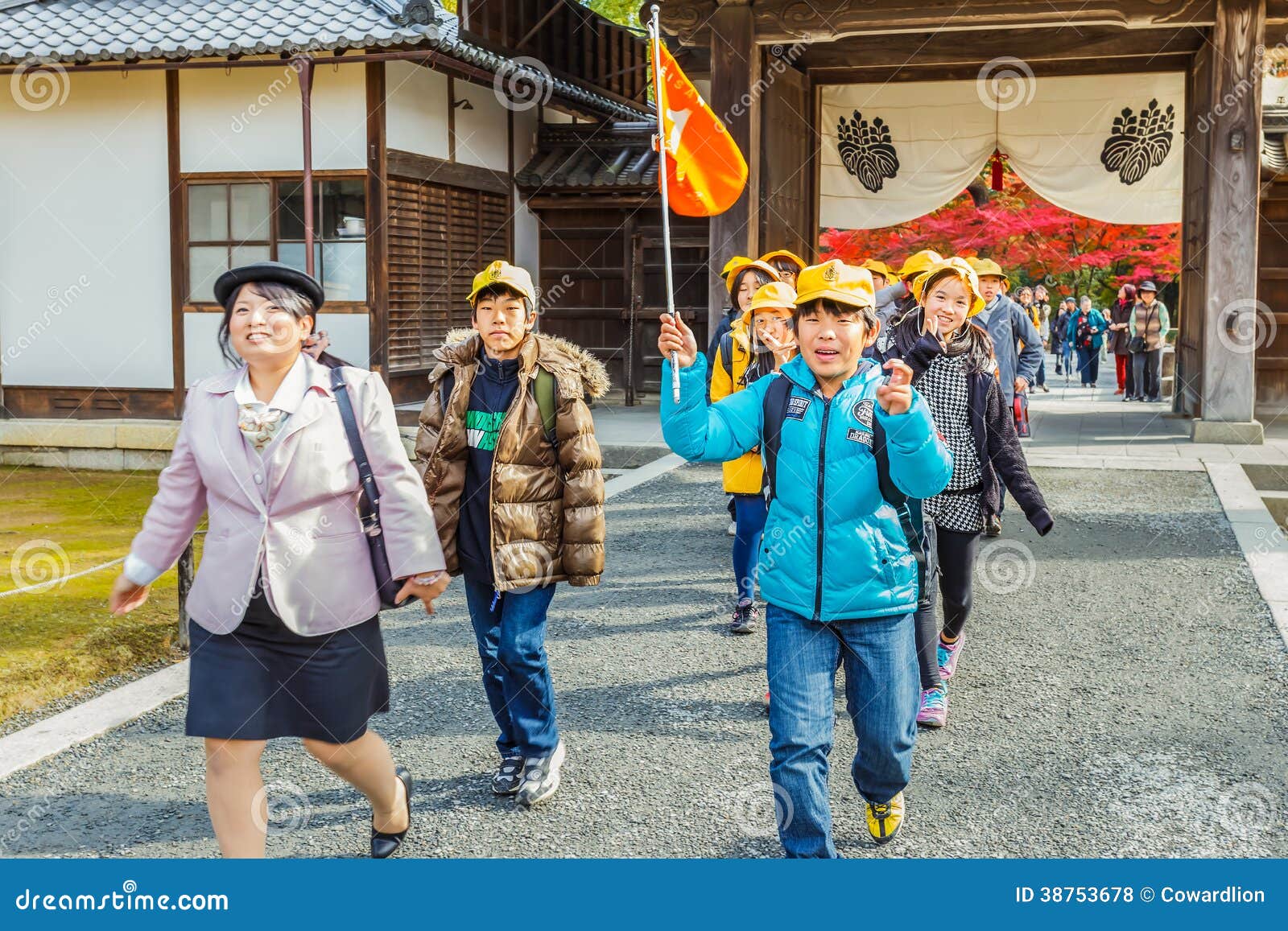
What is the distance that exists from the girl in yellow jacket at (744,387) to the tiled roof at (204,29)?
19.4ft

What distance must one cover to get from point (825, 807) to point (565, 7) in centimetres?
1391

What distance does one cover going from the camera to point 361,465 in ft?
11.2

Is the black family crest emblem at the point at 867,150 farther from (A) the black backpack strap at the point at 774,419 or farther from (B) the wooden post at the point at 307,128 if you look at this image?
(A) the black backpack strap at the point at 774,419

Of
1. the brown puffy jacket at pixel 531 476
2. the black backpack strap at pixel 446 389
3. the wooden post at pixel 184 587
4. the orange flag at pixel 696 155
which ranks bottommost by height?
the wooden post at pixel 184 587

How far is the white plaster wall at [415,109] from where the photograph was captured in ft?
41.3

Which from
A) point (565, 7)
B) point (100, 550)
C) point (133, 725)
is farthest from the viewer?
point (565, 7)

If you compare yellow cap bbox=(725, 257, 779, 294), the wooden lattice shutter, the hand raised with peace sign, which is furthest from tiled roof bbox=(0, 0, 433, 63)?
the hand raised with peace sign

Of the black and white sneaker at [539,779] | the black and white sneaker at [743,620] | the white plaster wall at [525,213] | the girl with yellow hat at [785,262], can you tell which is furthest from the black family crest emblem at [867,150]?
the black and white sneaker at [539,779]

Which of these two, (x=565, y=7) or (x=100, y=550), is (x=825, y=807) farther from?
(x=565, y=7)

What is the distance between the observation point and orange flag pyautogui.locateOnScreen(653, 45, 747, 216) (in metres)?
6.10

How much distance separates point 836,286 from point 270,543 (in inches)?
62.9

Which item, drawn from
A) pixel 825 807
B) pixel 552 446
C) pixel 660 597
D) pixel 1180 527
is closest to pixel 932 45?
pixel 1180 527

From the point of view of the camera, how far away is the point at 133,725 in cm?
504

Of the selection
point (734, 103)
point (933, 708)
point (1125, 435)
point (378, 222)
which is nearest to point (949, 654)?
point (933, 708)
